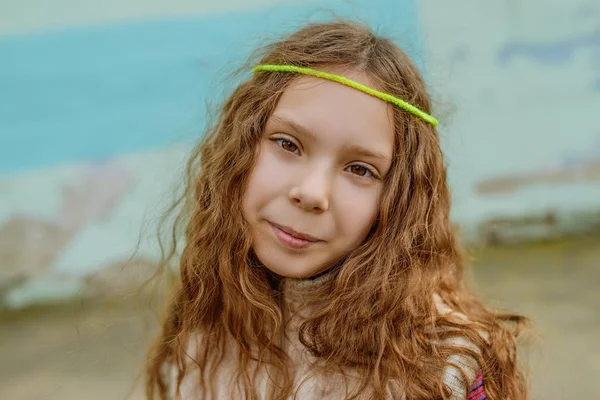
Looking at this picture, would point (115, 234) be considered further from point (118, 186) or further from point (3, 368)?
point (3, 368)

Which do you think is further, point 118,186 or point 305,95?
point 118,186

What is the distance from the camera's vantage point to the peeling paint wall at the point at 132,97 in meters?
3.89

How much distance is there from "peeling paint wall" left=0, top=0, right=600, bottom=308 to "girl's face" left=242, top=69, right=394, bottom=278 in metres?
2.22

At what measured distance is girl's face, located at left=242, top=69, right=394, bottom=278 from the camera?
4.66ft

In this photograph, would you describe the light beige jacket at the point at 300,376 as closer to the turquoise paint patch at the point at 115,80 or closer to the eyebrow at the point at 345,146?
the eyebrow at the point at 345,146

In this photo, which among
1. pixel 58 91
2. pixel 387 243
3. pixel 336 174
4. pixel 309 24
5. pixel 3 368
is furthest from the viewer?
pixel 58 91

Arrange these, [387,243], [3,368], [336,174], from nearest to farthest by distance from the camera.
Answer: [336,174] < [387,243] < [3,368]

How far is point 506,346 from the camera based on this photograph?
63.0 inches

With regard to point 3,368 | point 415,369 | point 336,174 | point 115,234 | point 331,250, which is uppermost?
point 336,174

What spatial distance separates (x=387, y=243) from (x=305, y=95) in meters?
0.36

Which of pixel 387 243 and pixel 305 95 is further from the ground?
pixel 305 95

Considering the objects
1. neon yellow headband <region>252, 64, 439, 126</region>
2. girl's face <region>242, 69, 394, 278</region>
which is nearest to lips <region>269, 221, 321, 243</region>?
girl's face <region>242, 69, 394, 278</region>

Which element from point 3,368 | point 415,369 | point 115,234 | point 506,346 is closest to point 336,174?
point 415,369

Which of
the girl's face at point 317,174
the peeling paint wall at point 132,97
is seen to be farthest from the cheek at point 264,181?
the peeling paint wall at point 132,97
